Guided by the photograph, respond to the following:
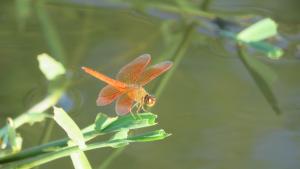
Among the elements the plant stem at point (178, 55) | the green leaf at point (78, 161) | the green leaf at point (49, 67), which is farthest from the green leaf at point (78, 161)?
the plant stem at point (178, 55)

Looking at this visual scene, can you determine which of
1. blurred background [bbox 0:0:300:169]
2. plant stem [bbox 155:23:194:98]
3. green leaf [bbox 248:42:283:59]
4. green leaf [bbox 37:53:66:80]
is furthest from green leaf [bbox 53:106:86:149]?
green leaf [bbox 248:42:283:59]

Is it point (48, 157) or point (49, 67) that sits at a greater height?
point (49, 67)

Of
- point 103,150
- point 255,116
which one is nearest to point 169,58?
point 255,116

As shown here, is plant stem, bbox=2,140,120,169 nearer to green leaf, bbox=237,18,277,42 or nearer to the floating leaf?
the floating leaf

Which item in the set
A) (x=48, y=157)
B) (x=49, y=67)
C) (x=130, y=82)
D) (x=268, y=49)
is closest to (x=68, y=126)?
(x=48, y=157)

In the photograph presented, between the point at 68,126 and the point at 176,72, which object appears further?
the point at 176,72

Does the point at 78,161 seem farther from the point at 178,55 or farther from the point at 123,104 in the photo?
the point at 178,55
